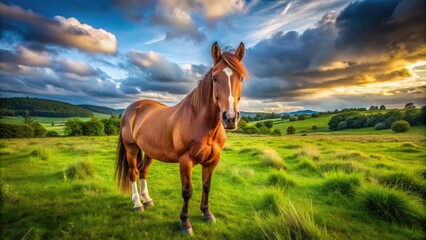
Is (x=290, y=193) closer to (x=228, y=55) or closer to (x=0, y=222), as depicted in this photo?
→ (x=228, y=55)

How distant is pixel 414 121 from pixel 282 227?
51.1 m

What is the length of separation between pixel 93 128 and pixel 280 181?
52922mm

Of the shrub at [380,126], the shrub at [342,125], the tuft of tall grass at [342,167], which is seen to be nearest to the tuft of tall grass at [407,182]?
the tuft of tall grass at [342,167]

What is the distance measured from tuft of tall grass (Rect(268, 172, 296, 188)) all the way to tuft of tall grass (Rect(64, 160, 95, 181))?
21.7 feet

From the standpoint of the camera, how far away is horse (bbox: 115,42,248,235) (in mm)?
2895

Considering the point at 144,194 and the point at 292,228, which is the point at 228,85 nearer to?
the point at 292,228

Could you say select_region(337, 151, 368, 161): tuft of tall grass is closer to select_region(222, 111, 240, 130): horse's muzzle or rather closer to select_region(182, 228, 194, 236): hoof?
select_region(182, 228, 194, 236): hoof

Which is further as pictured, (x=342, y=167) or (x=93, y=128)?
(x=93, y=128)

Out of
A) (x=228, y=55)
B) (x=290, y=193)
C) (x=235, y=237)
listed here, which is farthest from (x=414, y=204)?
(x=228, y=55)

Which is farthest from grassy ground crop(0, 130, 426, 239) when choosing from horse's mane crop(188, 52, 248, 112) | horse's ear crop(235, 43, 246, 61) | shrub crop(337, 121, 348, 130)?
shrub crop(337, 121, 348, 130)

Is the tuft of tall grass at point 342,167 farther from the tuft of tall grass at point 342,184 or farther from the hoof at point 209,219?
the hoof at point 209,219

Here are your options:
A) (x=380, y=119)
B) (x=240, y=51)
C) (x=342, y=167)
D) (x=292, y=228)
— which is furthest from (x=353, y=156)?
(x=380, y=119)

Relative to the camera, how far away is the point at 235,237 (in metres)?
3.48

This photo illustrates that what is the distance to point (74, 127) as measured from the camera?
150 ft
